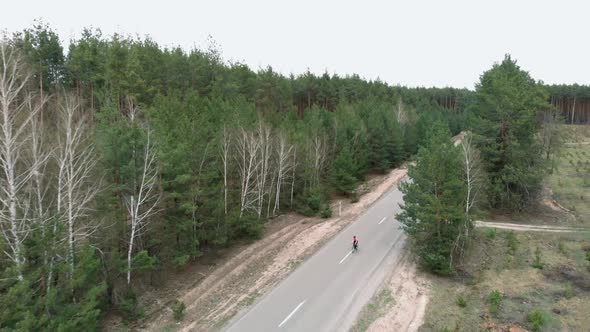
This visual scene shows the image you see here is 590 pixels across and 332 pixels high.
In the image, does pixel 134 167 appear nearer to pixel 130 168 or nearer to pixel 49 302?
pixel 130 168

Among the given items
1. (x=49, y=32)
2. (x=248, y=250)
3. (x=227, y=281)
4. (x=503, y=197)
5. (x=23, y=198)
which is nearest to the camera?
(x=23, y=198)

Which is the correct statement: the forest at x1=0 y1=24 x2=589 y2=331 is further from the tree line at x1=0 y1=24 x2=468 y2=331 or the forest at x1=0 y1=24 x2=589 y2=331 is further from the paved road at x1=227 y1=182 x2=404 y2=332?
the paved road at x1=227 y1=182 x2=404 y2=332

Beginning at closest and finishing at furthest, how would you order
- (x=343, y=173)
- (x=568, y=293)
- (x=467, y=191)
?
(x=568, y=293) < (x=467, y=191) < (x=343, y=173)

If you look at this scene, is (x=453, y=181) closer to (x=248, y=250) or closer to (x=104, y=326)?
(x=248, y=250)

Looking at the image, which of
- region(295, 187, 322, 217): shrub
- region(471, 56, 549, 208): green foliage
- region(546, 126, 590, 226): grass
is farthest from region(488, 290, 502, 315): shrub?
region(546, 126, 590, 226): grass

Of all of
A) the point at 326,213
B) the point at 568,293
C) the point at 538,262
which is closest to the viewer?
the point at 568,293

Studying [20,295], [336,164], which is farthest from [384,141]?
[20,295]

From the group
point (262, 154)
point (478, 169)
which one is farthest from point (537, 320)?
point (262, 154)
